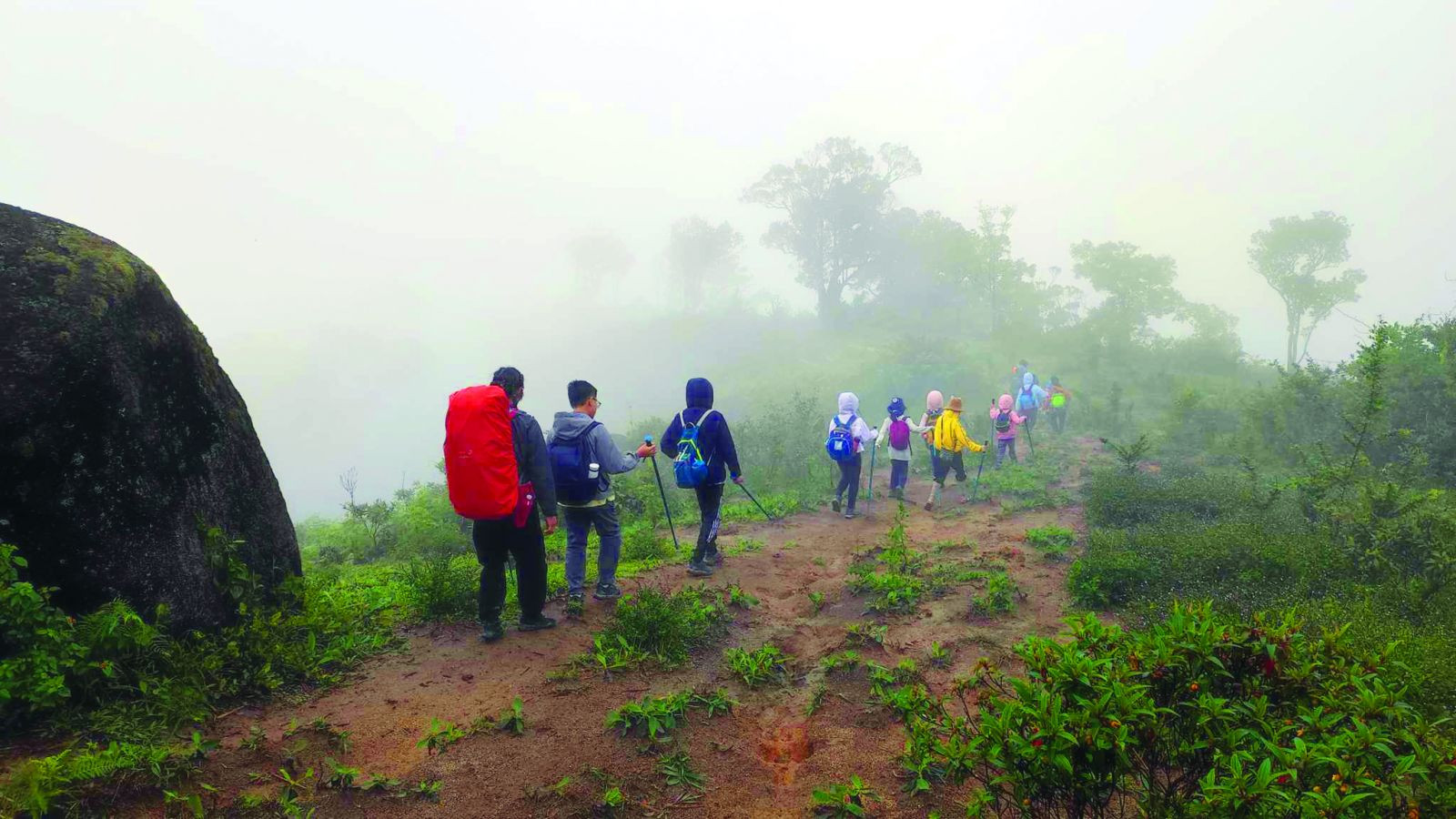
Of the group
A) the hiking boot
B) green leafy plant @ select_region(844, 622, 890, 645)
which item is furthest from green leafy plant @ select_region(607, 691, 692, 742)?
green leafy plant @ select_region(844, 622, 890, 645)

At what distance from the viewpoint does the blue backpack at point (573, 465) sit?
21.7 ft

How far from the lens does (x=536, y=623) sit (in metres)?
6.04

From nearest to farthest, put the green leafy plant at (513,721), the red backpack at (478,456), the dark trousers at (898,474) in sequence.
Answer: the green leafy plant at (513,721), the red backpack at (478,456), the dark trousers at (898,474)

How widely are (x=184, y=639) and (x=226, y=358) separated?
291 ft

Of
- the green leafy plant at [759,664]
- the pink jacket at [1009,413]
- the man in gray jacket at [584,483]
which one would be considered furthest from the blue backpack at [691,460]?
the pink jacket at [1009,413]

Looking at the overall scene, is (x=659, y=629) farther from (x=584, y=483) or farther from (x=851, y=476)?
(x=851, y=476)

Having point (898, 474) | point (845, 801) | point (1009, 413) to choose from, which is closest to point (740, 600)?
point (845, 801)

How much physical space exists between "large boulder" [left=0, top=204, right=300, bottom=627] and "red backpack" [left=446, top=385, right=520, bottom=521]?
1866 millimetres

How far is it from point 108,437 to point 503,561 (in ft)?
9.54

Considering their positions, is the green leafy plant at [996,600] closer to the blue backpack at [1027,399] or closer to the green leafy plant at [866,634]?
the green leafy plant at [866,634]

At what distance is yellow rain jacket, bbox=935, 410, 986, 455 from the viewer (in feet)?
41.8

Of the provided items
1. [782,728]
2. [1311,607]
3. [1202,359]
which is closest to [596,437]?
[782,728]

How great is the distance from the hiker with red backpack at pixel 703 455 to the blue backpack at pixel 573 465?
155cm

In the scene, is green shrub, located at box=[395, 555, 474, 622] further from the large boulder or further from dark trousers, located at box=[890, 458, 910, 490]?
dark trousers, located at box=[890, 458, 910, 490]
